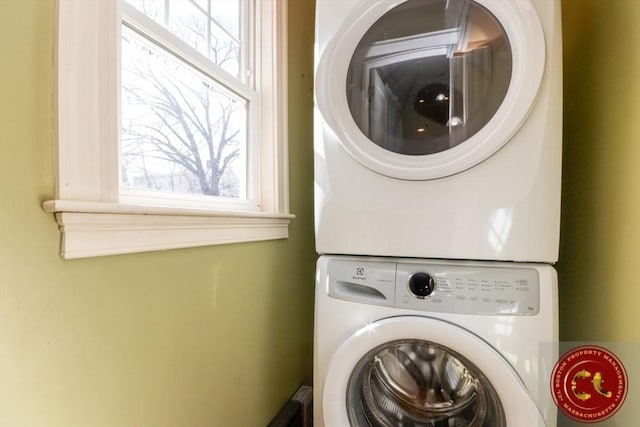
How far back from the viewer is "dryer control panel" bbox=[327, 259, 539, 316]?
Result: 725 millimetres

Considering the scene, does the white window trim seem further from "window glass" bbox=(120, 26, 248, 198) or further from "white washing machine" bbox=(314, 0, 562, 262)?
"white washing machine" bbox=(314, 0, 562, 262)

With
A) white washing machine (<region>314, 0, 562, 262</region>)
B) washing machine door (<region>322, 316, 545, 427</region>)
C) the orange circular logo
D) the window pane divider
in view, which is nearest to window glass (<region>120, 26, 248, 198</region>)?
the window pane divider

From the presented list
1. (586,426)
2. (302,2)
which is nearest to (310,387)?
(586,426)

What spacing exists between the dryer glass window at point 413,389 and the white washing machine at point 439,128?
12.2 inches

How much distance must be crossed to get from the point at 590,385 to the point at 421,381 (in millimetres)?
386

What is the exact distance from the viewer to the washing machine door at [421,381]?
699mm

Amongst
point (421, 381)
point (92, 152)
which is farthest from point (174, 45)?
point (421, 381)

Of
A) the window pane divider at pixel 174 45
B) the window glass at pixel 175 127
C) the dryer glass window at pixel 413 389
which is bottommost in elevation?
the dryer glass window at pixel 413 389

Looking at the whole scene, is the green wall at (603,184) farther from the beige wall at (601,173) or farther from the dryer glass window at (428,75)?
the dryer glass window at (428,75)

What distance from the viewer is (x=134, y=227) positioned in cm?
62

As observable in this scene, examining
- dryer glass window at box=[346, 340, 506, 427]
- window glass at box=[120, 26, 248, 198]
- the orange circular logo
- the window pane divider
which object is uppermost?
the window pane divider

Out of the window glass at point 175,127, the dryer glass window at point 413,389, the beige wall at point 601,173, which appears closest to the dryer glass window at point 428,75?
the beige wall at point 601,173

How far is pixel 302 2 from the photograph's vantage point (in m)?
1.36

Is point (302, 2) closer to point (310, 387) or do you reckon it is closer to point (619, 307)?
point (619, 307)
